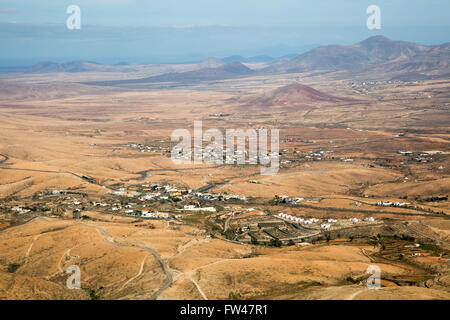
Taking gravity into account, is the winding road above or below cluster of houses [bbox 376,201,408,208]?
above

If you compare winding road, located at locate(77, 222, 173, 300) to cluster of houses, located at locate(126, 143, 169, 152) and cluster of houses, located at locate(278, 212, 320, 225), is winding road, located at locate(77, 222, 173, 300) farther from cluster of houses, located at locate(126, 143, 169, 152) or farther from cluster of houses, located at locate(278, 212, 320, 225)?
cluster of houses, located at locate(126, 143, 169, 152)

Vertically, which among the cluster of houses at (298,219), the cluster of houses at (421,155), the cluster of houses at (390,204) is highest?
the cluster of houses at (421,155)

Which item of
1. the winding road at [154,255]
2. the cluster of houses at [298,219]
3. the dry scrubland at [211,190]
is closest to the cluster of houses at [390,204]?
the dry scrubland at [211,190]

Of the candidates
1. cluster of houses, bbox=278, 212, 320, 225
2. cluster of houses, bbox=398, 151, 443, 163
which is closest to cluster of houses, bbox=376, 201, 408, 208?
cluster of houses, bbox=278, 212, 320, 225

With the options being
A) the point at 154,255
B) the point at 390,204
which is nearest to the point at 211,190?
the point at 390,204

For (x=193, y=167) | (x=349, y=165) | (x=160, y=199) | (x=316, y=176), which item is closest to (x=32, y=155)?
(x=193, y=167)

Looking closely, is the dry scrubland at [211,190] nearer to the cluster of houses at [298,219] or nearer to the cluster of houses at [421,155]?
the cluster of houses at [421,155]

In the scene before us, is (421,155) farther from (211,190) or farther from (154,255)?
(154,255)

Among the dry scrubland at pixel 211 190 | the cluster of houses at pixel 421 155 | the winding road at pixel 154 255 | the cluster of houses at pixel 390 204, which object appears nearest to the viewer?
the winding road at pixel 154 255
